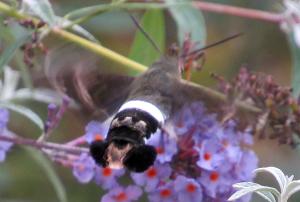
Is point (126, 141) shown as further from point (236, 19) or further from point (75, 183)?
point (236, 19)

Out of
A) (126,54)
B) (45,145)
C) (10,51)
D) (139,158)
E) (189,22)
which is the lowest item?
(139,158)

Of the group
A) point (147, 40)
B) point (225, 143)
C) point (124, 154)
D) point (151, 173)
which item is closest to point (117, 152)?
point (124, 154)

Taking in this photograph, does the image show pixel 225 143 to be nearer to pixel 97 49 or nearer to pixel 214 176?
pixel 214 176

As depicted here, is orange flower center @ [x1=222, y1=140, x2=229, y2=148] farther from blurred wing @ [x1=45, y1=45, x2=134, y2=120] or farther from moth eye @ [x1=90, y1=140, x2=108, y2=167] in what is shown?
moth eye @ [x1=90, y1=140, x2=108, y2=167]

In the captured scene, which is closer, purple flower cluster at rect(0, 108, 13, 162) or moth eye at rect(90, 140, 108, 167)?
moth eye at rect(90, 140, 108, 167)

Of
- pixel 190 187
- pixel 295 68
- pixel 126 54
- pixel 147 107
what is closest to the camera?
pixel 147 107

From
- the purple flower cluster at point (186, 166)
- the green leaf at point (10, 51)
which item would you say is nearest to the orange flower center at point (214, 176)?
the purple flower cluster at point (186, 166)

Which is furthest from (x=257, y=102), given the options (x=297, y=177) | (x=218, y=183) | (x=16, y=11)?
(x=297, y=177)

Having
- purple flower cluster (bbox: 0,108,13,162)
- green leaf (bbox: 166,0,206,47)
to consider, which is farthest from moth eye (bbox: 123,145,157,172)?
green leaf (bbox: 166,0,206,47)
